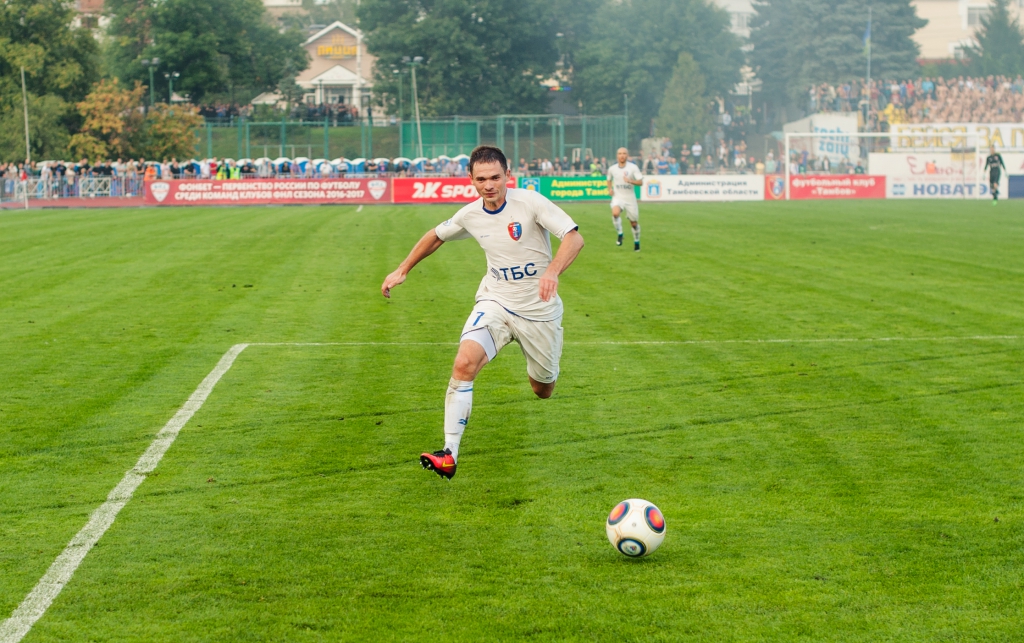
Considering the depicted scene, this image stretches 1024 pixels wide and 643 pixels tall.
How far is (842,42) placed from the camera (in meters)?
96.0

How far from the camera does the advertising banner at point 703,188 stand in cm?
5188

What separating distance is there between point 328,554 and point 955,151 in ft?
175

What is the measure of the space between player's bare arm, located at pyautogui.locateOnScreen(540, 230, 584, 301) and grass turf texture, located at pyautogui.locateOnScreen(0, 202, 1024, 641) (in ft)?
3.78

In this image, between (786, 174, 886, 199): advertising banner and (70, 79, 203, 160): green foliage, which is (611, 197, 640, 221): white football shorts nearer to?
(786, 174, 886, 199): advertising banner

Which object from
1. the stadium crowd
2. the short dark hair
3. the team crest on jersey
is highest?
the stadium crowd

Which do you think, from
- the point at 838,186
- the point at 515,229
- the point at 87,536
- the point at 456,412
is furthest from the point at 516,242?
the point at 838,186

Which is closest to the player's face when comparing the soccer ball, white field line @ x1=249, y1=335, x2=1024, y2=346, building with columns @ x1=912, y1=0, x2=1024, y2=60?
the soccer ball

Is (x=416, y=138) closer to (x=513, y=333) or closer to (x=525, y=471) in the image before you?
(x=513, y=333)

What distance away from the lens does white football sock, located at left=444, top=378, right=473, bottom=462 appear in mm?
7402

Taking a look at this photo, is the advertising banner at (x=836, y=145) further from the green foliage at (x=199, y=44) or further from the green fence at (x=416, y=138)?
the green foliage at (x=199, y=44)

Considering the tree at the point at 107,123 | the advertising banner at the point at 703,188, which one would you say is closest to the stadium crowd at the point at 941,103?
the advertising banner at the point at 703,188

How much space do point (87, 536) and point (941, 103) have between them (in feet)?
229

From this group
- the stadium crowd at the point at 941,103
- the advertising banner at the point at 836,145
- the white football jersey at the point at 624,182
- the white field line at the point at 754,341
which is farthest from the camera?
the stadium crowd at the point at 941,103

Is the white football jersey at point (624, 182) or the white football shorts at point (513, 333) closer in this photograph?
the white football shorts at point (513, 333)
